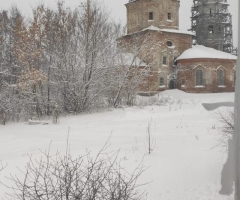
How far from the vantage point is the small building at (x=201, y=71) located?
2862cm

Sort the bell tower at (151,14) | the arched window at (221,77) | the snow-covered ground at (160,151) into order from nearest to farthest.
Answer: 1. the snow-covered ground at (160,151)
2. the bell tower at (151,14)
3. the arched window at (221,77)

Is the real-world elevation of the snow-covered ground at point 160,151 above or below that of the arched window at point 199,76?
below

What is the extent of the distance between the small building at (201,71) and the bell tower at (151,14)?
360cm

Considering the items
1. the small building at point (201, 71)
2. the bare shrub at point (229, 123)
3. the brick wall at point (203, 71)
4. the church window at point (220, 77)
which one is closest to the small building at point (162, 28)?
the small building at point (201, 71)

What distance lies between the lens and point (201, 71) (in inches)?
1133

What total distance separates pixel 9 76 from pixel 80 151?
35.5 ft

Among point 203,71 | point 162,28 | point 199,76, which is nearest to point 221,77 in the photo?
point 203,71

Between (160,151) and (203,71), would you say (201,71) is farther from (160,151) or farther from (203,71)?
(160,151)

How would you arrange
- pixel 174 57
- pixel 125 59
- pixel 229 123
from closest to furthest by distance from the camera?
pixel 229 123
pixel 125 59
pixel 174 57

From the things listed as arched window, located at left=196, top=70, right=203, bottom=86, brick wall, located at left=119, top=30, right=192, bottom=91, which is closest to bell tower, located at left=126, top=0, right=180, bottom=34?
brick wall, located at left=119, top=30, right=192, bottom=91

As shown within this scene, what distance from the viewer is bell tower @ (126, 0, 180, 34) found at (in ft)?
95.8

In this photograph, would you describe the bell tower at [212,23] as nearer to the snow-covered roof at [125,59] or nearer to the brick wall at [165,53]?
the brick wall at [165,53]

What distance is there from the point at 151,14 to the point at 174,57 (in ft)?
14.9

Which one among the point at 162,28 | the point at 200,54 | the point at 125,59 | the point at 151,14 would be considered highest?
the point at 151,14
